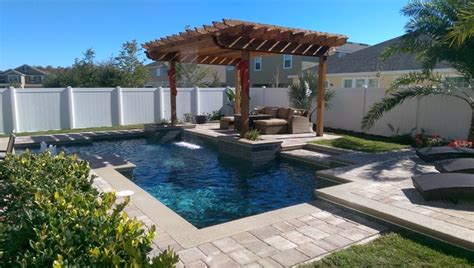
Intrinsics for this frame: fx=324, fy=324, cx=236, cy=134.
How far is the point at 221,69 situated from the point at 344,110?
27.5 metres

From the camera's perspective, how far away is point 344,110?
14703 mm

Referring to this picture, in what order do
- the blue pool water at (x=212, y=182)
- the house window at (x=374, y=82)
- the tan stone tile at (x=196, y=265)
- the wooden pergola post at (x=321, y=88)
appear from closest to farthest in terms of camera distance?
the tan stone tile at (x=196, y=265), the blue pool water at (x=212, y=182), the wooden pergola post at (x=321, y=88), the house window at (x=374, y=82)

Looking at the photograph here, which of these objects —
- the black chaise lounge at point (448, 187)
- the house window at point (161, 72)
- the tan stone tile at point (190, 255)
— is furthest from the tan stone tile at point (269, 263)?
the house window at point (161, 72)

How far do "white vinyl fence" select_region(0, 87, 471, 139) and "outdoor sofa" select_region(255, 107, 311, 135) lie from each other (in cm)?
237

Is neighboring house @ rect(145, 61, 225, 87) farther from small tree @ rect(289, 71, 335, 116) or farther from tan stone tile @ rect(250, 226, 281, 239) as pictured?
tan stone tile @ rect(250, 226, 281, 239)

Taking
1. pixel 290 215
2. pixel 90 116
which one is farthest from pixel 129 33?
pixel 290 215

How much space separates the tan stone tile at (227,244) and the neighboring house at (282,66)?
2425 centimetres

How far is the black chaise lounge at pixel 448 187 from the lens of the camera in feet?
15.5

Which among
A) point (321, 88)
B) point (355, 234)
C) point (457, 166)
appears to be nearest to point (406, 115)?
point (321, 88)

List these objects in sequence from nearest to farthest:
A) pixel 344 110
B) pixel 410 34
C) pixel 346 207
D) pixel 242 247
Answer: pixel 242 247
pixel 346 207
pixel 410 34
pixel 344 110

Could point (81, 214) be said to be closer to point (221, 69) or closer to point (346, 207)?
point (346, 207)

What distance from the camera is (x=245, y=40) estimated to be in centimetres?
1022

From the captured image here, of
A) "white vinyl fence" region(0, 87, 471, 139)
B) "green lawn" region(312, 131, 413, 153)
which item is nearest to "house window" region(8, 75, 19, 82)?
"white vinyl fence" region(0, 87, 471, 139)

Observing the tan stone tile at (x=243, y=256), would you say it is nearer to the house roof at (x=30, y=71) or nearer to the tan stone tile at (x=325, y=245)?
the tan stone tile at (x=325, y=245)
